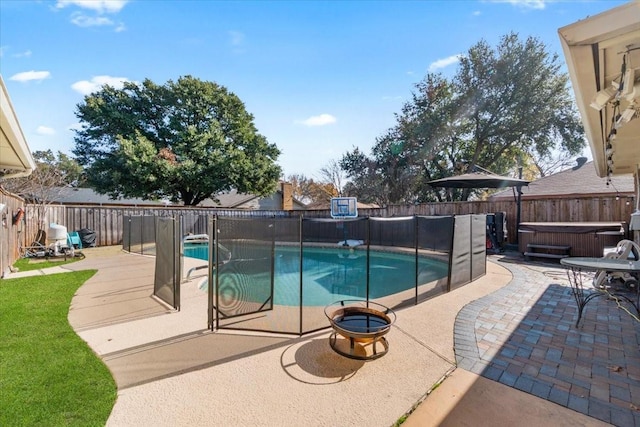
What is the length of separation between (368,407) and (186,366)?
174 cm

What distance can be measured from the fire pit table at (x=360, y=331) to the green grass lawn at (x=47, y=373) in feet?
6.37

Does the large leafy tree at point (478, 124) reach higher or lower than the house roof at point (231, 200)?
higher

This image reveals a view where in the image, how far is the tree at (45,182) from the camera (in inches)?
474

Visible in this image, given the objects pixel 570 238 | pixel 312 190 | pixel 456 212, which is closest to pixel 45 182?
pixel 456 212

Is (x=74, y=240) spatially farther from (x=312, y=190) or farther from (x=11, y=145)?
(x=312, y=190)

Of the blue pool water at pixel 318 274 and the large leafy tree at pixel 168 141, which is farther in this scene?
the large leafy tree at pixel 168 141

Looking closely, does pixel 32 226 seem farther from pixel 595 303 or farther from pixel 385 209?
pixel 595 303

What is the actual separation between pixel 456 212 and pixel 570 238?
423 cm


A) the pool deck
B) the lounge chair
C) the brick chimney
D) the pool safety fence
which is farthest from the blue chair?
the brick chimney

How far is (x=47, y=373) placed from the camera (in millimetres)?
2580

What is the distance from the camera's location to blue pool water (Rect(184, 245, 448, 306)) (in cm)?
381

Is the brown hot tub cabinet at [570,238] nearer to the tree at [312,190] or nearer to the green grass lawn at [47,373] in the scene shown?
the green grass lawn at [47,373]

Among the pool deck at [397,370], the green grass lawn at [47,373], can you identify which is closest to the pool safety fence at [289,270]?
the pool deck at [397,370]

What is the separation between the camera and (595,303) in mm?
4492
